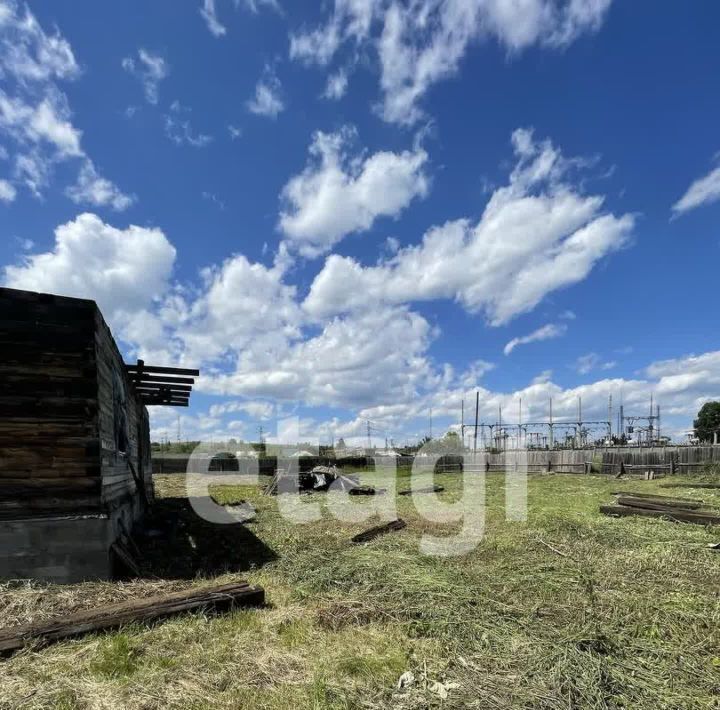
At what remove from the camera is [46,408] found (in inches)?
262

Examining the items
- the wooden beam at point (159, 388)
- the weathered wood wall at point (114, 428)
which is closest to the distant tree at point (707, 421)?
the wooden beam at point (159, 388)

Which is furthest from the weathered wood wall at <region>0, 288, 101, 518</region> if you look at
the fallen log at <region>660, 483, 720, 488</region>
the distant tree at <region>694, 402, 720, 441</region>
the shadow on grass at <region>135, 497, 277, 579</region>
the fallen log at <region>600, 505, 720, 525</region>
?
the distant tree at <region>694, 402, 720, 441</region>

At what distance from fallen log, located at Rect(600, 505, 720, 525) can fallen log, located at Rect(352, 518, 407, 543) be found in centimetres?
596

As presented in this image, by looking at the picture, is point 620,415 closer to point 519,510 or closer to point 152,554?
point 519,510

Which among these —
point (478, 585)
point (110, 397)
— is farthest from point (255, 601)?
point (110, 397)

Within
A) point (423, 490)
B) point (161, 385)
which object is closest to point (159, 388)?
point (161, 385)

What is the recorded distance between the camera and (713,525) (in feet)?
35.4

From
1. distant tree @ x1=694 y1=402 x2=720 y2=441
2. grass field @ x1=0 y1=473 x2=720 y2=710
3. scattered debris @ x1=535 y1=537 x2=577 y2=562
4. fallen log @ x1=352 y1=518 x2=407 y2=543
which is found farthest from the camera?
distant tree @ x1=694 y1=402 x2=720 y2=441

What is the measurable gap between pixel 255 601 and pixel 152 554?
4.01 meters

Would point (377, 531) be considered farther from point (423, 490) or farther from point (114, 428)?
point (423, 490)

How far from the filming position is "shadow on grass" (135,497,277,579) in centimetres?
776

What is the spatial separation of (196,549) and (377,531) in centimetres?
390

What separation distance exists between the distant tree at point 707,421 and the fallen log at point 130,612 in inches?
3241

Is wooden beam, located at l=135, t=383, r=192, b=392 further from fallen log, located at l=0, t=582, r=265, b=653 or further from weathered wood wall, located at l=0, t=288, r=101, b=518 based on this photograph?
fallen log, located at l=0, t=582, r=265, b=653
